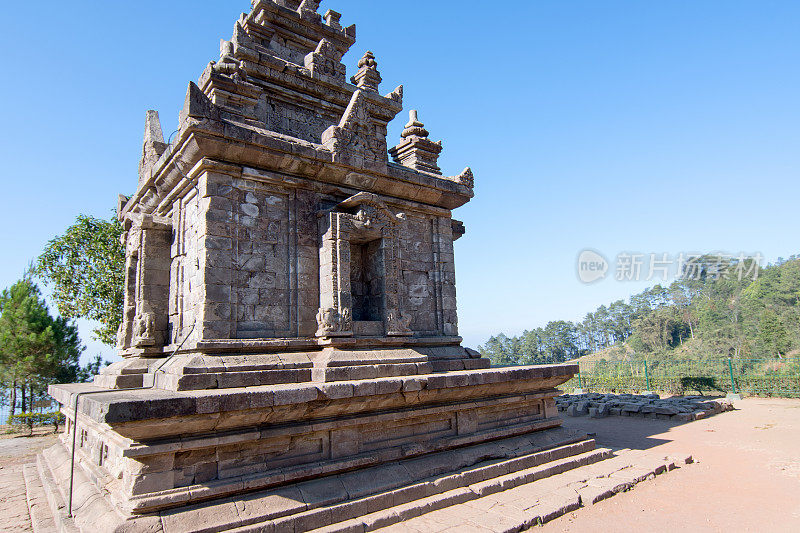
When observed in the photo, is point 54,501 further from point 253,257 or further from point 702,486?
point 702,486

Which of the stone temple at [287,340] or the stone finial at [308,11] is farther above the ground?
the stone finial at [308,11]

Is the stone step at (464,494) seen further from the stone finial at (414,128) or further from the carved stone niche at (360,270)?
the stone finial at (414,128)

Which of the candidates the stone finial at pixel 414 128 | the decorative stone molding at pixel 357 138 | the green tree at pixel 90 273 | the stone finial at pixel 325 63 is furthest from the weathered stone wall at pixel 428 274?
the green tree at pixel 90 273

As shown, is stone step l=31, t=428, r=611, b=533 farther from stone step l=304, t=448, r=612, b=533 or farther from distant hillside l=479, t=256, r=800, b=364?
distant hillside l=479, t=256, r=800, b=364

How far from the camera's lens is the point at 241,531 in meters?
4.25

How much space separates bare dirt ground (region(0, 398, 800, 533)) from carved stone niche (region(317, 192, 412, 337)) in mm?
3446

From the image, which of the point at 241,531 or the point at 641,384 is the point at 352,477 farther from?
the point at 641,384

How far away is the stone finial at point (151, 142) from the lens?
903 cm

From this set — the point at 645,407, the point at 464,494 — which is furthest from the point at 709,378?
the point at 464,494

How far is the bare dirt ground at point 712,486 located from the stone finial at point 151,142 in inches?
356

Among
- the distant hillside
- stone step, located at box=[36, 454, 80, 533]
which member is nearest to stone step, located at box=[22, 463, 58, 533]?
stone step, located at box=[36, 454, 80, 533]

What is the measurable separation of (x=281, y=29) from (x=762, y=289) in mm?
82298

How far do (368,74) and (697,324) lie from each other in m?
80.4

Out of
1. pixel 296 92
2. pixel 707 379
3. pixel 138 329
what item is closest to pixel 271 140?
pixel 296 92
